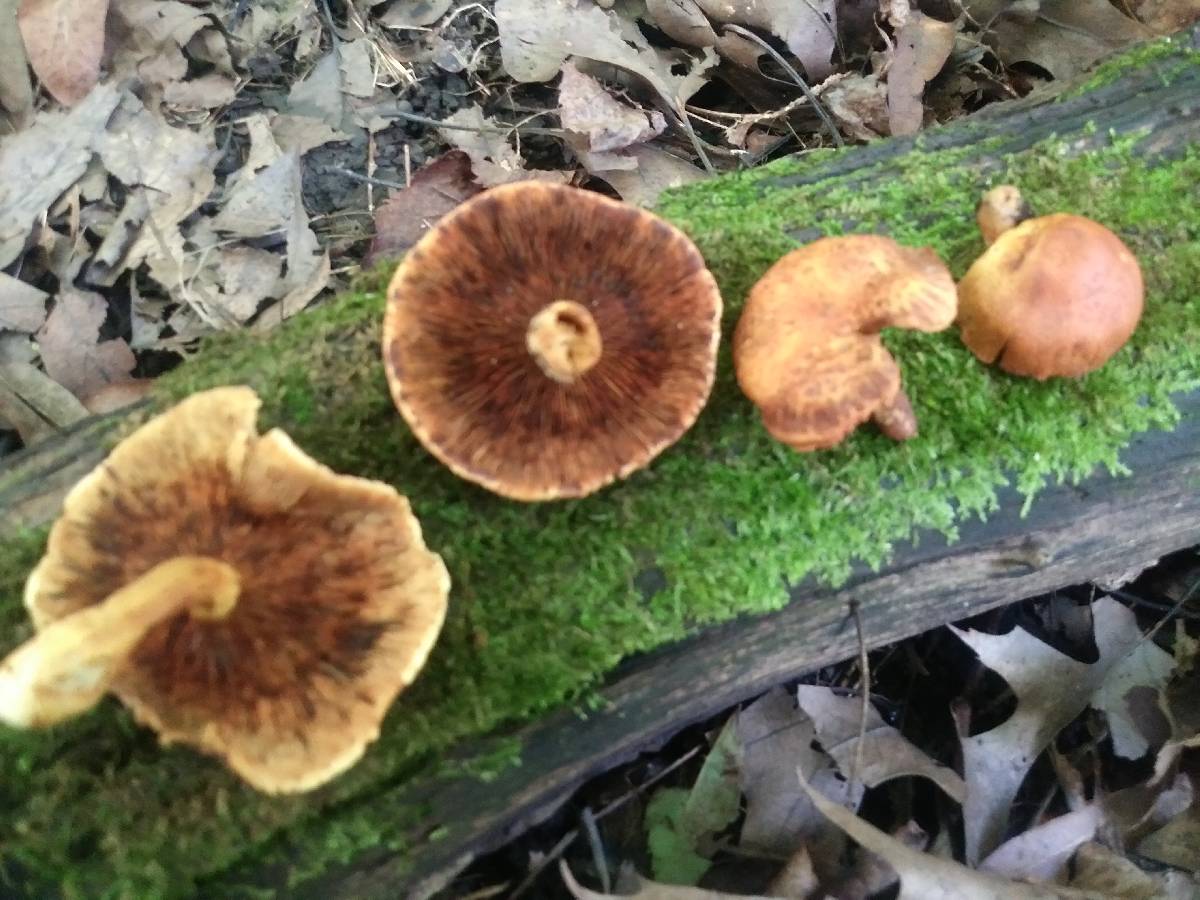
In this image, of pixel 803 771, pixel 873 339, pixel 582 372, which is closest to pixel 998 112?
pixel 873 339

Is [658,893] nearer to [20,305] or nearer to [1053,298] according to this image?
[1053,298]

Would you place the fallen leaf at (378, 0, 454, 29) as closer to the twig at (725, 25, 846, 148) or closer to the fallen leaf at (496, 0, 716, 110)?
the fallen leaf at (496, 0, 716, 110)

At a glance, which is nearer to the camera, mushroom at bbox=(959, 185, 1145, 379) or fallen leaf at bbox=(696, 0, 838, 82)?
mushroom at bbox=(959, 185, 1145, 379)

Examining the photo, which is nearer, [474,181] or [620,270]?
[620,270]

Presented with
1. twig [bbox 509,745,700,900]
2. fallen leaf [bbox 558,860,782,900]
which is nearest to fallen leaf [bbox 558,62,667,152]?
twig [bbox 509,745,700,900]

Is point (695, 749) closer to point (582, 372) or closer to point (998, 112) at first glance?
point (582, 372)

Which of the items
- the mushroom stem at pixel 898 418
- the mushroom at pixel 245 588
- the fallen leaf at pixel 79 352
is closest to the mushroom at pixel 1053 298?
the mushroom stem at pixel 898 418

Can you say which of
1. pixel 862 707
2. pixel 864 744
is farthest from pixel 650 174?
pixel 864 744
